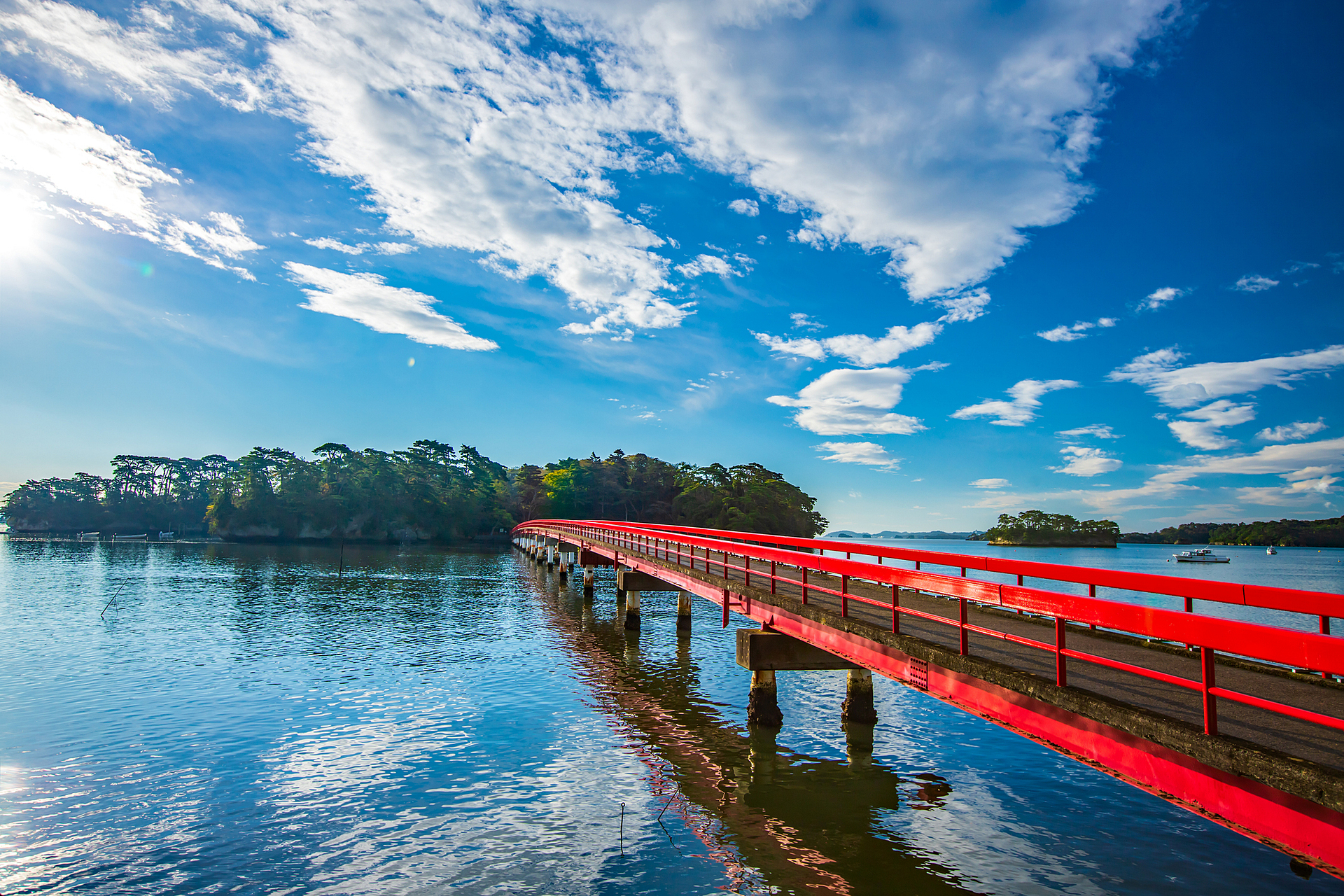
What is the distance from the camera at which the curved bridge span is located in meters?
4.41

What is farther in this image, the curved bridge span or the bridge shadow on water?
the bridge shadow on water

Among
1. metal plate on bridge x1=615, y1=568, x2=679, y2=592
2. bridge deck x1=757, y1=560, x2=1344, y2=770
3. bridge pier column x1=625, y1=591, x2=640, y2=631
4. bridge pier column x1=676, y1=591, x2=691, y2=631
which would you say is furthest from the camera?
bridge pier column x1=625, y1=591, x2=640, y2=631

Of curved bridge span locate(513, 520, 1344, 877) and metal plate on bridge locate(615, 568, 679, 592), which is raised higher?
curved bridge span locate(513, 520, 1344, 877)

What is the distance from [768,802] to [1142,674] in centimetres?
643

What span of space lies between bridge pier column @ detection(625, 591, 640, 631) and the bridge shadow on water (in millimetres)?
9549

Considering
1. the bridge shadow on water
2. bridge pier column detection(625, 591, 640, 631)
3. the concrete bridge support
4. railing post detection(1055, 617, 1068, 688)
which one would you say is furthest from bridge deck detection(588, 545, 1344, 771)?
bridge pier column detection(625, 591, 640, 631)

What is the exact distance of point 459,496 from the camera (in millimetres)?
120000

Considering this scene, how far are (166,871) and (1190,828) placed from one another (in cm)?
1396

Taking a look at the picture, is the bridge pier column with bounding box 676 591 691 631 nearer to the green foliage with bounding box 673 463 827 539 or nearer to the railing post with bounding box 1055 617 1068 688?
the railing post with bounding box 1055 617 1068 688

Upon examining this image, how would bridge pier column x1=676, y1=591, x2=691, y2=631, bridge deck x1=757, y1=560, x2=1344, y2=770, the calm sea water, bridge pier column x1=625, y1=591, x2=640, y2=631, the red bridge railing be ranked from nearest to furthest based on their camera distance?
1. the red bridge railing
2. bridge deck x1=757, y1=560, x2=1344, y2=770
3. the calm sea water
4. bridge pier column x1=676, y1=591, x2=691, y2=631
5. bridge pier column x1=625, y1=591, x2=640, y2=631

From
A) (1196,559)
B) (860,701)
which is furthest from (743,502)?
(860,701)

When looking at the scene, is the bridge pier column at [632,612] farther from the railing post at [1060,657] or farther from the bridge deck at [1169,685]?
the railing post at [1060,657]

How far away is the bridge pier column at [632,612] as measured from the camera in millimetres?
27359

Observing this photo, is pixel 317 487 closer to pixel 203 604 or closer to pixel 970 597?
pixel 203 604
